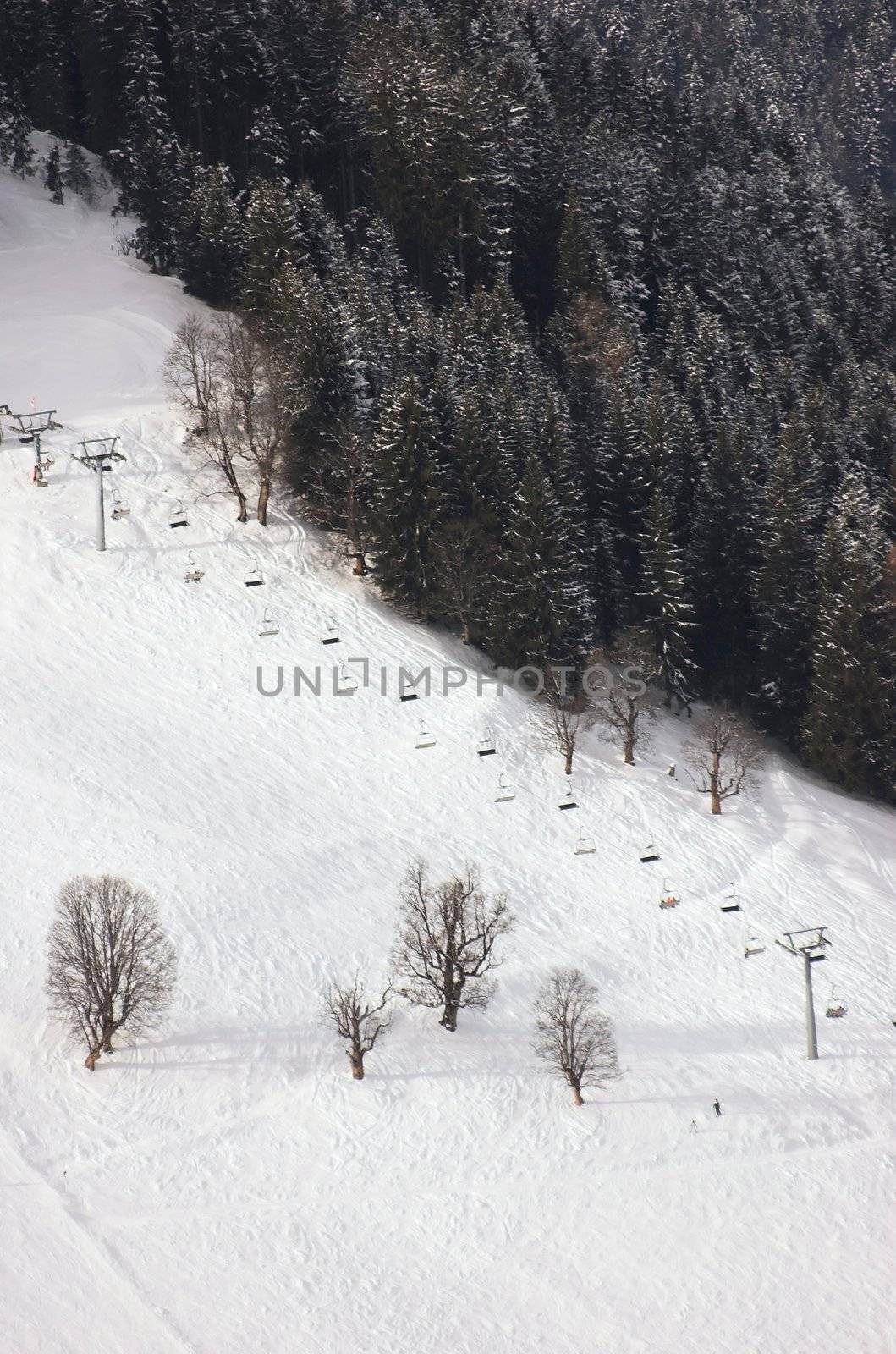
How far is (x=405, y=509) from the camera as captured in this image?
56.2 meters

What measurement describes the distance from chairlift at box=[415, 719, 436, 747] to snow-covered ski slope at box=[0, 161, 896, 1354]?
0.50 m

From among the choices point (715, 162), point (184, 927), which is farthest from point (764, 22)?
point (184, 927)

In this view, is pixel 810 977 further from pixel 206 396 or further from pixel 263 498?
pixel 206 396

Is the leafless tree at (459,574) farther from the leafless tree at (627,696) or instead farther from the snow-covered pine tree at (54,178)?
the snow-covered pine tree at (54,178)

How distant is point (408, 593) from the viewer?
2222 inches

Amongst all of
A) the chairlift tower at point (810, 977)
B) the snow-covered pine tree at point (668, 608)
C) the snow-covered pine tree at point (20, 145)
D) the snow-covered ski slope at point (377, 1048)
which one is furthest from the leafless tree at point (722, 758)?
the snow-covered pine tree at point (20, 145)

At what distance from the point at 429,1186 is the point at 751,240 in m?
66.7

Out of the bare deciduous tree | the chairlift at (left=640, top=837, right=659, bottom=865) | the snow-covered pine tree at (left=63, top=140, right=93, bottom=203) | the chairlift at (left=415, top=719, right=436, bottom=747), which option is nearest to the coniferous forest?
the snow-covered pine tree at (left=63, top=140, right=93, bottom=203)

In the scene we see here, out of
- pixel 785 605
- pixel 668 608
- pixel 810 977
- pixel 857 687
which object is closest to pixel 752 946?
pixel 810 977

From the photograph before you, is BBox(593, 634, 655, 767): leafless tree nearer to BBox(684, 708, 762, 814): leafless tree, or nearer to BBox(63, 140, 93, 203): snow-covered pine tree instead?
BBox(684, 708, 762, 814): leafless tree

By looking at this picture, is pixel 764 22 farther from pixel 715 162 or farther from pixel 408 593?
pixel 408 593

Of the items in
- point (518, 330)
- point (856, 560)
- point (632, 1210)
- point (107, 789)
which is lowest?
point (632, 1210)

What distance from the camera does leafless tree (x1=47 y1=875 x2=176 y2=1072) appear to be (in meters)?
36.7

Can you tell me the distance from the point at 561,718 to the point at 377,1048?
52.8 ft
